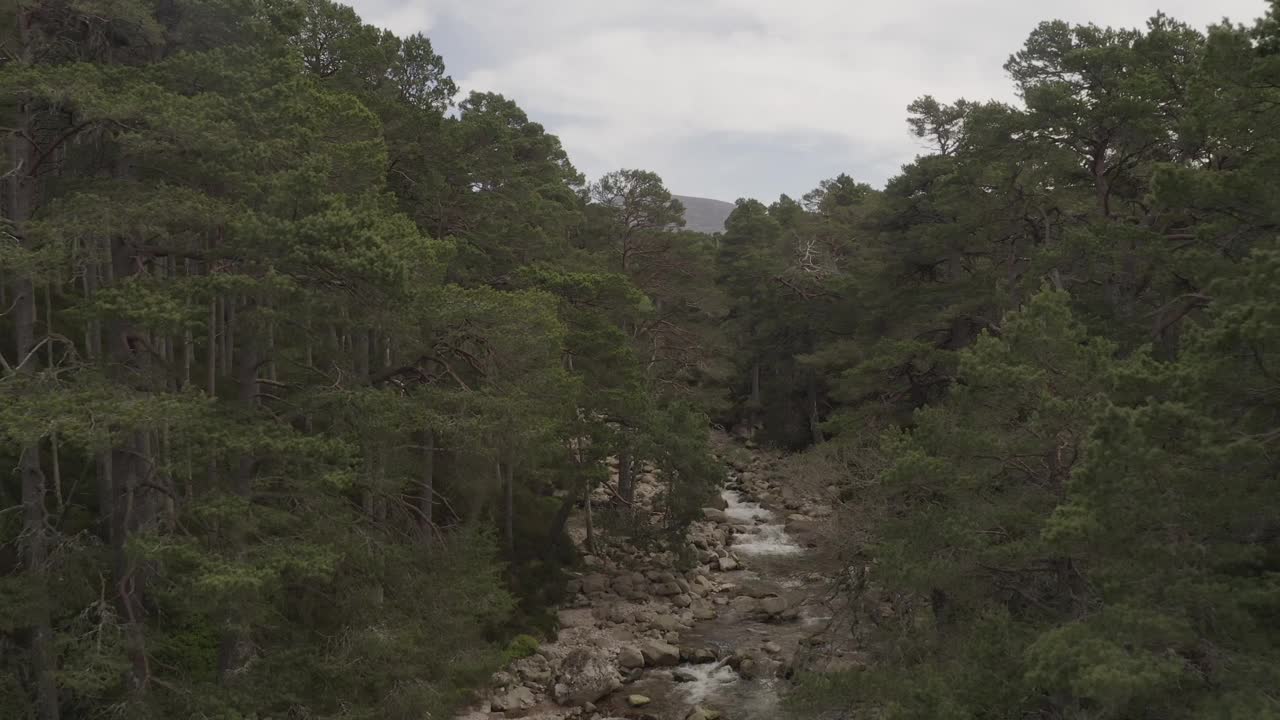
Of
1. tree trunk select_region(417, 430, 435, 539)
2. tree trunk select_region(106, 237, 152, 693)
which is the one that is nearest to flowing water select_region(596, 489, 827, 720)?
Result: tree trunk select_region(417, 430, 435, 539)

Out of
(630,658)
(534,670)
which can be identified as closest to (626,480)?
(630,658)

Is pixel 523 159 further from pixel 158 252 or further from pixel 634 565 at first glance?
pixel 158 252

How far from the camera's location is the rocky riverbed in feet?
58.1

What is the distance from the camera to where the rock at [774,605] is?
76.0 ft

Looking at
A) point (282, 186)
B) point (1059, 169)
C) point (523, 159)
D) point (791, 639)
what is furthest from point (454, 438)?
point (523, 159)

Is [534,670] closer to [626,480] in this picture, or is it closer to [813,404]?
[626,480]

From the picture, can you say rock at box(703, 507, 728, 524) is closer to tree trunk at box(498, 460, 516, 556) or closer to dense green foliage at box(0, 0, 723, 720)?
tree trunk at box(498, 460, 516, 556)

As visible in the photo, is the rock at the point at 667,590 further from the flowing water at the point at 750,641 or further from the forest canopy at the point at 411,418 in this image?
the forest canopy at the point at 411,418

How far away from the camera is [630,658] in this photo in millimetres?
19828

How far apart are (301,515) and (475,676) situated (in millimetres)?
4238

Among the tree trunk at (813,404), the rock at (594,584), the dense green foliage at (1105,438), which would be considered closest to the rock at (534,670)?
the rock at (594,584)

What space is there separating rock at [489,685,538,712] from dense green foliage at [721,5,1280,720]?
7429 mm

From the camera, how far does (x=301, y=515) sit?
38.0 ft

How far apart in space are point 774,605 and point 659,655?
468 centimetres
